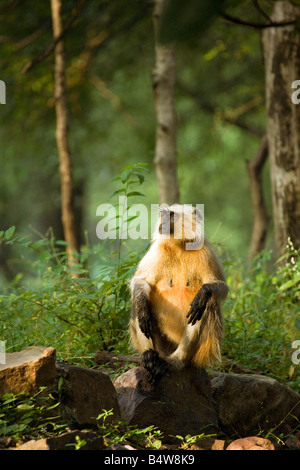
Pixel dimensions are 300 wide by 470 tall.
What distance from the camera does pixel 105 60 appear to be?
14375 millimetres

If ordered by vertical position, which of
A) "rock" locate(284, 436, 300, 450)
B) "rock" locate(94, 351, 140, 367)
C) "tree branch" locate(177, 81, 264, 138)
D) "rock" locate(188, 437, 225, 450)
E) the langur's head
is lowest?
"rock" locate(284, 436, 300, 450)

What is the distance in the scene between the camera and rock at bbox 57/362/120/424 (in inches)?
145

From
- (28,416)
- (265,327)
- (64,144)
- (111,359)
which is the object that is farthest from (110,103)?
(28,416)

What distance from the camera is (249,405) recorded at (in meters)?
4.31

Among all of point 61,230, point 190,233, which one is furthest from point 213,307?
point 61,230

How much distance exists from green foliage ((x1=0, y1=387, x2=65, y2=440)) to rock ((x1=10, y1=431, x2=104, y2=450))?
→ 0.28 meters

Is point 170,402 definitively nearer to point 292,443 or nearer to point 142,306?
point 142,306

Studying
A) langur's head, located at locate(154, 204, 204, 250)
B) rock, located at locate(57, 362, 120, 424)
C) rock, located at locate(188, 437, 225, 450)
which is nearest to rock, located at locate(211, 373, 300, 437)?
rock, located at locate(188, 437, 225, 450)

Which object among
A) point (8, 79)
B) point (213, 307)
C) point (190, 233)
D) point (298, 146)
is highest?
point (8, 79)

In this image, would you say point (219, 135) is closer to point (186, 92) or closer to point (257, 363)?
point (186, 92)

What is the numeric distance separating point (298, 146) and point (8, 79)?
6.96 m

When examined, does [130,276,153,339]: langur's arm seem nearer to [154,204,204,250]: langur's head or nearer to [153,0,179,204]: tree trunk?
[154,204,204,250]: langur's head

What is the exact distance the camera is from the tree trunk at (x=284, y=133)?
7551 mm
